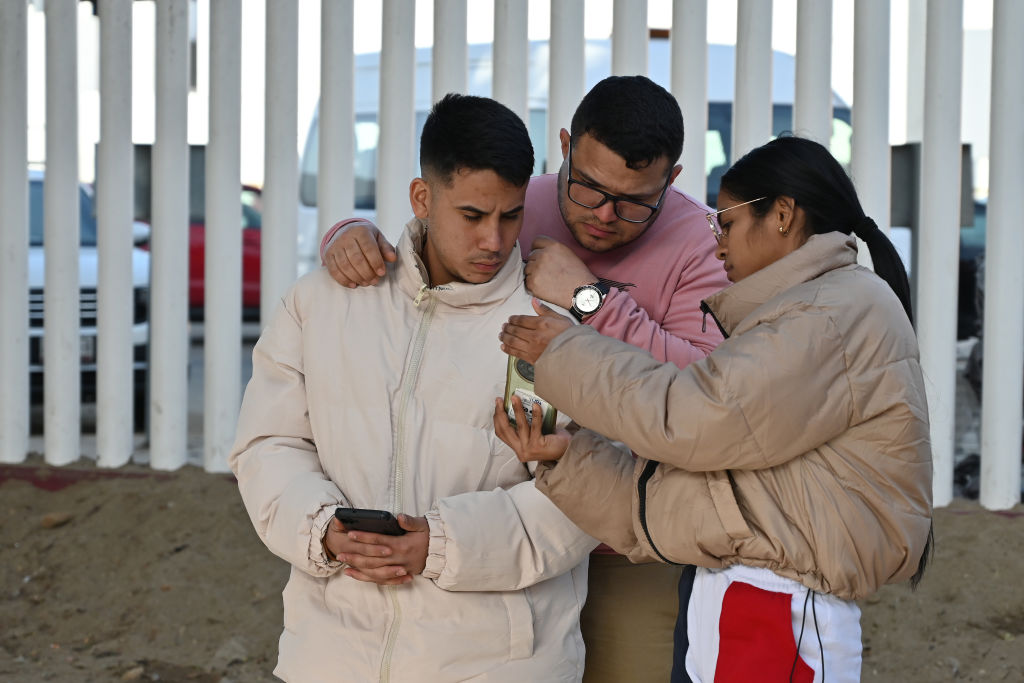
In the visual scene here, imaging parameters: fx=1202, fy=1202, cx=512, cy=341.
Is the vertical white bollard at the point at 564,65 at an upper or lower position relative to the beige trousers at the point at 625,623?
upper

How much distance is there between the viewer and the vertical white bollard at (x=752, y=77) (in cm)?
488

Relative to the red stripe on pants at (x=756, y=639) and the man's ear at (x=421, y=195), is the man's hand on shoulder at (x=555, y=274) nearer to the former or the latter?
the man's ear at (x=421, y=195)

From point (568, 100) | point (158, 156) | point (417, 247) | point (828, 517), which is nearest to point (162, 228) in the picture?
point (158, 156)

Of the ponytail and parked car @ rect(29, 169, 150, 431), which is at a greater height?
the ponytail

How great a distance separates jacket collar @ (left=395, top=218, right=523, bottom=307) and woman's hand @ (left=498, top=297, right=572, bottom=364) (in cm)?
24

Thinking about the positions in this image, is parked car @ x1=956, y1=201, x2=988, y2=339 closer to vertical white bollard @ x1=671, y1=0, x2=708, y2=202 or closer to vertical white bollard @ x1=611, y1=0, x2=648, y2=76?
vertical white bollard @ x1=671, y1=0, x2=708, y2=202

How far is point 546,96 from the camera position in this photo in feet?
26.4

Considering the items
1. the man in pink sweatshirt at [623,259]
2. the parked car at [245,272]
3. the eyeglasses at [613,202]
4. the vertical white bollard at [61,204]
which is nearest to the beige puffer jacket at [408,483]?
the man in pink sweatshirt at [623,259]

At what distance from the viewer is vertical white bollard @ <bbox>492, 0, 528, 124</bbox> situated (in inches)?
194

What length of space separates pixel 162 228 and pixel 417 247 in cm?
275

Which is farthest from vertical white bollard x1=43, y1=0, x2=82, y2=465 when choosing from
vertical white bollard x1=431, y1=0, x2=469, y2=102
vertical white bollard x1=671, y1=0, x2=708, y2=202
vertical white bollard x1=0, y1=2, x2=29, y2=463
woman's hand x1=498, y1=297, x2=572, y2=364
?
woman's hand x1=498, y1=297, x2=572, y2=364

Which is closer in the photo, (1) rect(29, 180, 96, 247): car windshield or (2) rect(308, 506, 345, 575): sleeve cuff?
(2) rect(308, 506, 345, 575): sleeve cuff

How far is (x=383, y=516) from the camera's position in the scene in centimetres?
237

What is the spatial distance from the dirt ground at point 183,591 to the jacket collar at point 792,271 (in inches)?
107
